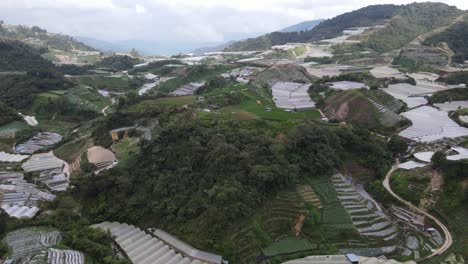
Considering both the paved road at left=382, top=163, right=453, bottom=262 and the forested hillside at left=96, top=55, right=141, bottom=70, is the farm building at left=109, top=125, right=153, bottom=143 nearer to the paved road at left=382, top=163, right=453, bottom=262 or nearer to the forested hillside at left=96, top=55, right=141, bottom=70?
the paved road at left=382, top=163, right=453, bottom=262

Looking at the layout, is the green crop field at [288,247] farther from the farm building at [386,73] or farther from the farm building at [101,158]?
the farm building at [386,73]

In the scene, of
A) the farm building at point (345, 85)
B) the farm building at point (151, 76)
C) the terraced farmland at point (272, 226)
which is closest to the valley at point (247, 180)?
the terraced farmland at point (272, 226)

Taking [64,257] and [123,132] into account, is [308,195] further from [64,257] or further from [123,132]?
[123,132]

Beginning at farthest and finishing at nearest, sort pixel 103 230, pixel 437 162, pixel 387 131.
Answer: pixel 387 131
pixel 437 162
pixel 103 230

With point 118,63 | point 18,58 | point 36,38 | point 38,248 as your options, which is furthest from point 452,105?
point 36,38

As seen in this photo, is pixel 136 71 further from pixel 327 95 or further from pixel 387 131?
pixel 387 131

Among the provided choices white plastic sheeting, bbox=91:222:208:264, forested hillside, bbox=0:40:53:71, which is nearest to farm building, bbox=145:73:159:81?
forested hillside, bbox=0:40:53:71

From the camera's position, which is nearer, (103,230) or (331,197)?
(103,230)

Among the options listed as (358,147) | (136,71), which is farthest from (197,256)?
(136,71)
